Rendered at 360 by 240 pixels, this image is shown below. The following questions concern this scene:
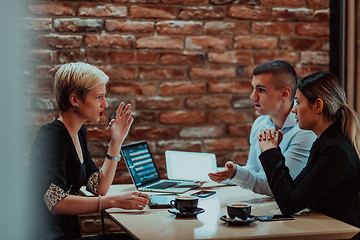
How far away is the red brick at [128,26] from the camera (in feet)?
6.96

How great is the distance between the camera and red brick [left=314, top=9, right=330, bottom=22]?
7.59 ft

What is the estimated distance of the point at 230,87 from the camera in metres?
2.25

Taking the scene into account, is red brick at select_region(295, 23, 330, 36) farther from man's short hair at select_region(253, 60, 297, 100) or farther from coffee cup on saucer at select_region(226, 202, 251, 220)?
coffee cup on saucer at select_region(226, 202, 251, 220)

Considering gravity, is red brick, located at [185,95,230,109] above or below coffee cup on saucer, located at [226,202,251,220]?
above

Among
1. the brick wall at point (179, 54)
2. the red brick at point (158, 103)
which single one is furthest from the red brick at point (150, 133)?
the red brick at point (158, 103)

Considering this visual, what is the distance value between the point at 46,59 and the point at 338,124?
1.71m

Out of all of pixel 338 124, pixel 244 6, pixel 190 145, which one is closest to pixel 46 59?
pixel 190 145

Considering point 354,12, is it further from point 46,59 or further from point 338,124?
point 46,59

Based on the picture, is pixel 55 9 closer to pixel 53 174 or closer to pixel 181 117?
pixel 181 117

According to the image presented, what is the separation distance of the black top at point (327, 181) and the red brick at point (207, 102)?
Answer: 3.23ft

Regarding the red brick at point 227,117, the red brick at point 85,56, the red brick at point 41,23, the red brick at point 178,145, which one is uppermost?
the red brick at point 41,23

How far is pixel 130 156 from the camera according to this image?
167 centimetres

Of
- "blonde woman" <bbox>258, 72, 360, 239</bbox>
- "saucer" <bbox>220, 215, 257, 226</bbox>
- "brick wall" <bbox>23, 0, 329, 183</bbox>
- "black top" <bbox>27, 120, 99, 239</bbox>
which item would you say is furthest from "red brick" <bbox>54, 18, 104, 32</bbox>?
"saucer" <bbox>220, 215, 257, 226</bbox>

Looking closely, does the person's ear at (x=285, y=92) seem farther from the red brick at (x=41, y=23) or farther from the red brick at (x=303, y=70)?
the red brick at (x=41, y=23)
